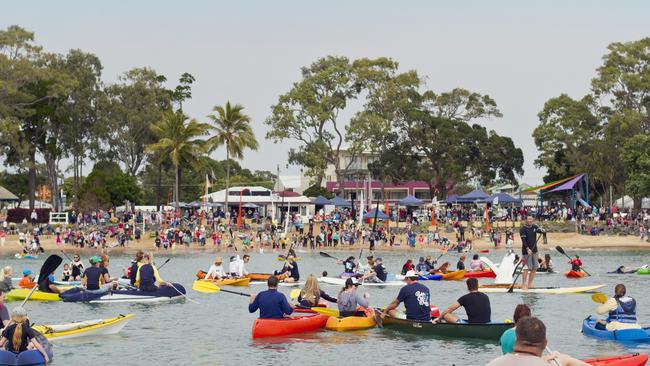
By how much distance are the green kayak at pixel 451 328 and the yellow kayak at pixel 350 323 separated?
0.85m

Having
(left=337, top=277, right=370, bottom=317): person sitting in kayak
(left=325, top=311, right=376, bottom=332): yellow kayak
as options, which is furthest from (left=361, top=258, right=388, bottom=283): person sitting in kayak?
(left=325, top=311, right=376, bottom=332): yellow kayak

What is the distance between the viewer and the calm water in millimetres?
22984

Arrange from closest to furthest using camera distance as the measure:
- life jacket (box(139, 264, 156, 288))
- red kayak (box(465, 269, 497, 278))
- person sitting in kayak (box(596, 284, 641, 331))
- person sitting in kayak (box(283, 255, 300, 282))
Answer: person sitting in kayak (box(596, 284, 641, 331)) → life jacket (box(139, 264, 156, 288)) → person sitting in kayak (box(283, 255, 300, 282)) → red kayak (box(465, 269, 497, 278))

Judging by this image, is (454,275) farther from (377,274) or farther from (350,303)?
(350,303)

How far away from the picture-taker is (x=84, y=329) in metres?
24.6

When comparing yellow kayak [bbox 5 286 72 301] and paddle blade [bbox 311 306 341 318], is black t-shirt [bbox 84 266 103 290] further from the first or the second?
paddle blade [bbox 311 306 341 318]

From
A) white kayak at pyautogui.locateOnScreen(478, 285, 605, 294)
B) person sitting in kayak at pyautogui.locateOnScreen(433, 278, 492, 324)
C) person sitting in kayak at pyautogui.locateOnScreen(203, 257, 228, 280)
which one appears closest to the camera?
person sitting in kayak at pyautogui.locateOnScreen(433, 278, 492, 324)

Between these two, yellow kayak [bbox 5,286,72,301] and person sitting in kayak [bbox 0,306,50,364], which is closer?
person sitting in kayak [bbox 0,306,50,364]

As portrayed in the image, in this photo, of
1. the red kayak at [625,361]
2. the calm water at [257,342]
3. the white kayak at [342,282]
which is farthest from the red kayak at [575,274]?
the red kayak at [625,361]

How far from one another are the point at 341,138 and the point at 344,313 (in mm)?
77524

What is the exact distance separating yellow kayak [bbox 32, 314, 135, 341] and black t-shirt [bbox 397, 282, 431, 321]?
6.85m

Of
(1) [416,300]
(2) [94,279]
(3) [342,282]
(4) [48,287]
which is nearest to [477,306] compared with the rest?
(1) [416,300]

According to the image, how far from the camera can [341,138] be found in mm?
103500

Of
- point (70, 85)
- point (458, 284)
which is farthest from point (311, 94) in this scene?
point (458, 284)
